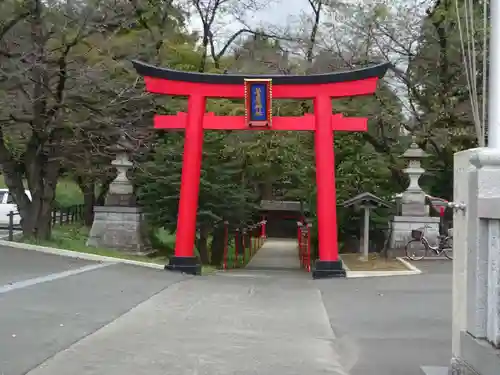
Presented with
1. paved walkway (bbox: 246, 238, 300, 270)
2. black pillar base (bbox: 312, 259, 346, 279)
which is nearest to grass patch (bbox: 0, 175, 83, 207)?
paved walkway (bbox: 246, 238, 300, 270)

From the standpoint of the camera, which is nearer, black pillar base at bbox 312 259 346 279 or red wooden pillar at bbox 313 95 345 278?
black pillar base at bbox 312 259 346 279

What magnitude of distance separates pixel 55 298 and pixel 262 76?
878 cm

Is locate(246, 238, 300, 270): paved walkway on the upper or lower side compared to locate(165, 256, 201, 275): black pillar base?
lower

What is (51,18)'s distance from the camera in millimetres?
18375

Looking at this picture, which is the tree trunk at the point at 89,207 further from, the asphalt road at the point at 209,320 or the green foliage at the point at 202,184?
the asphalt road at the point at 209,320

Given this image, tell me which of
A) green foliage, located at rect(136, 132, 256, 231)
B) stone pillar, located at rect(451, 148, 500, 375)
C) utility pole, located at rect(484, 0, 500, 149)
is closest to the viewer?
stone pillar, located at rect(451, 148, 500, 375)

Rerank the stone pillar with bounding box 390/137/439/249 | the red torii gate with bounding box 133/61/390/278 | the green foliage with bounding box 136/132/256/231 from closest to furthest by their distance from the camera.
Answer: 1. the red torii gate with bounding box 133/61/390/278
2. the stone pillar with bounding box 390/137/439/249
3. the green foliage with bounding box 136/132/256/231

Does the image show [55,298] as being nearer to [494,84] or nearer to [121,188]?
[494,84]

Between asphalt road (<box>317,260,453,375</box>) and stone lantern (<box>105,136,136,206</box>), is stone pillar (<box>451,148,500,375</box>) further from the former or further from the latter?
stone lantern (<box>105,136,136,206</box>)

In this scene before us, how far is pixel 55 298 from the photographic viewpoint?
410 inches

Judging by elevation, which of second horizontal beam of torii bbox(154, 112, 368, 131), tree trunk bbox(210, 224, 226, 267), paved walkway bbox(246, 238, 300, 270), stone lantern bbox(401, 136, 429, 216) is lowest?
paved walkway bbox(246, 238, 300, 270)

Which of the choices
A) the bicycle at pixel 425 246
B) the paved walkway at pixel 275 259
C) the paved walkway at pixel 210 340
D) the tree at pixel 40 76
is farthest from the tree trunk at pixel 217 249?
the paved walkway at pixel 210 340

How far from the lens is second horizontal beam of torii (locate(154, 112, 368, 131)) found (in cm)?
1753

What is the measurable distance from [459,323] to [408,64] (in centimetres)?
1825
